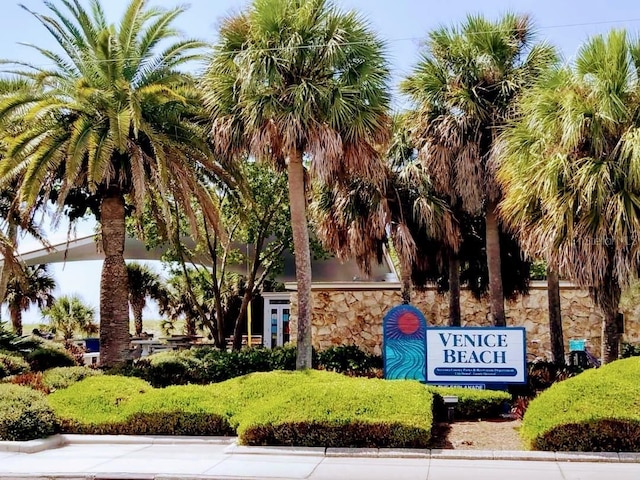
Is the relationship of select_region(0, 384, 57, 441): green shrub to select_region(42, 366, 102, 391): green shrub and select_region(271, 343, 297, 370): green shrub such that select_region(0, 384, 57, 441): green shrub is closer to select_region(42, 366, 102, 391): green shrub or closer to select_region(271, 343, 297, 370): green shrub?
select_region(42, 366, 102, 391): green shrub

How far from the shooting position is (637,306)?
2222 cm

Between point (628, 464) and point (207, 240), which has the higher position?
point (207, 240)

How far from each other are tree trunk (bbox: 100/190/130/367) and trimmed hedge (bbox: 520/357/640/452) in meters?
10.0

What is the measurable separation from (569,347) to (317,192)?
9.36 meters

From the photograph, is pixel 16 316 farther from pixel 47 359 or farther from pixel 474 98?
pixel 474 98

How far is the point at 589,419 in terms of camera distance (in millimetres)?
9383

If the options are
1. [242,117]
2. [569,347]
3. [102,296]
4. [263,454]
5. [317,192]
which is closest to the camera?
[263,454]

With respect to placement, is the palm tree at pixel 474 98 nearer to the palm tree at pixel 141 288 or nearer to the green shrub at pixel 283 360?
the green shrub at pixel 283 360

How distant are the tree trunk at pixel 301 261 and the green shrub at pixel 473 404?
3.82m

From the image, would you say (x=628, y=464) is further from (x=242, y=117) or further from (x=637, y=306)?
(x=637, y=306)

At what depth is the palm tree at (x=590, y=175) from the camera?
12.8 m

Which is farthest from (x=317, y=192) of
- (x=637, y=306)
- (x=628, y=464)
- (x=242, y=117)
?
(x=628, y=464)

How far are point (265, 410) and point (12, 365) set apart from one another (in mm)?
7985

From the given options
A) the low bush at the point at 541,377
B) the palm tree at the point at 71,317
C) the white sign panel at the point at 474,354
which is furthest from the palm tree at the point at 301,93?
the palm tree at the point at 71,317
